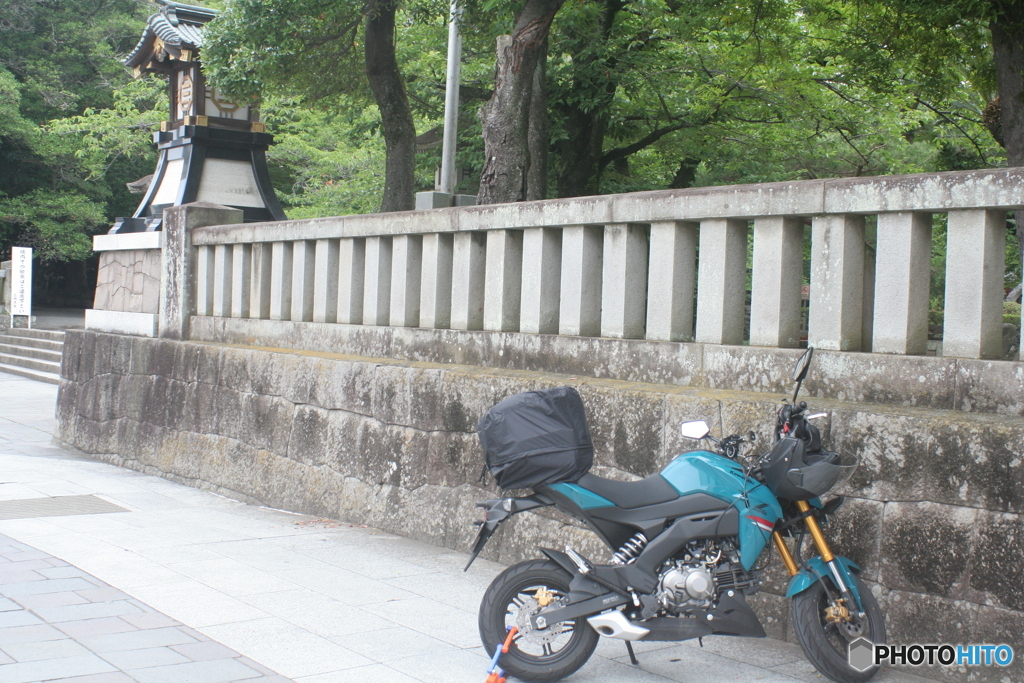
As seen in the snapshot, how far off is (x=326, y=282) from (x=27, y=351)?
1815 centimetres

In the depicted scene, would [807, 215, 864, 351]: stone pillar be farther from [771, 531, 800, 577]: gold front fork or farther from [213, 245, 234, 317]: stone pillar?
[213, 245, 234, 317]: stone pillar

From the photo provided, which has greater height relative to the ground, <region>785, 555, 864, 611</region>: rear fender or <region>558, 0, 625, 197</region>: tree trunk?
<region>558, 0, 625, 197</region>: tree trunk

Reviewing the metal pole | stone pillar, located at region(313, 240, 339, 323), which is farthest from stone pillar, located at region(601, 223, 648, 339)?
the metal pole

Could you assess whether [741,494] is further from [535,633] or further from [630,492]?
[535,633]

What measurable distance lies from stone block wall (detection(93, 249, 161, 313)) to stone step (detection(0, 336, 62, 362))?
12.0 metres

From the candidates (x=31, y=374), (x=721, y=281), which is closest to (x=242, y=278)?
(x=721, y=281)

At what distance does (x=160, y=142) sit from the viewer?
12.6 metres

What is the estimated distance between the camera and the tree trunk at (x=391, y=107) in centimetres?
1375

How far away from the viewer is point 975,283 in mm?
3891

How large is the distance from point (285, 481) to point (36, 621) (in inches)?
120

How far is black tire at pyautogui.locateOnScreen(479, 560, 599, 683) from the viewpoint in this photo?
372 centimetres

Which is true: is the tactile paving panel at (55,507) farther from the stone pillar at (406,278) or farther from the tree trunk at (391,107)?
the tree trunk at (391,107)

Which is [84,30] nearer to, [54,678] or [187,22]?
[187,22]

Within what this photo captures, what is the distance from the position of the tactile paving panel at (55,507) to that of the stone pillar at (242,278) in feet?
6.40
